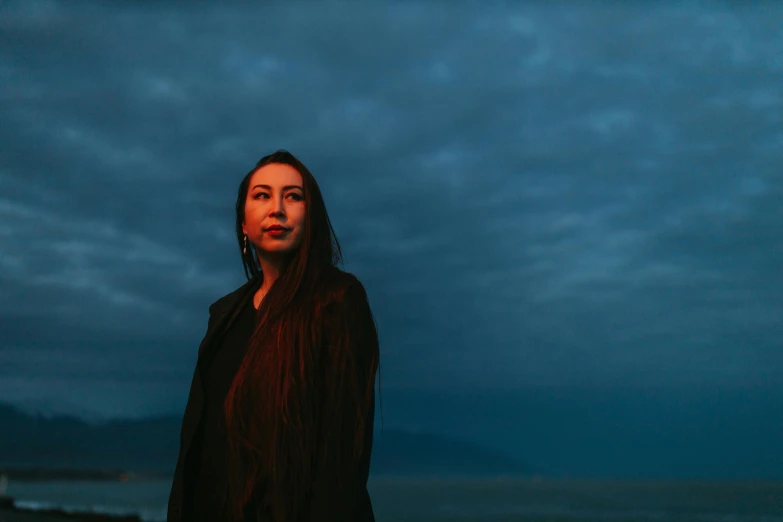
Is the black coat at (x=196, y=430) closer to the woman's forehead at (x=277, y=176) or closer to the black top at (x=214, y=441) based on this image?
the black top at (x=214, y=441)

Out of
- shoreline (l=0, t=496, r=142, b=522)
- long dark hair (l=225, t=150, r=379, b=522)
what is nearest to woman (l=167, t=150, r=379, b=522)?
long dark hair (l=225, t=150, r=379, b=522)

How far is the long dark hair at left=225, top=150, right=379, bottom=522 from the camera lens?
7.52 feet

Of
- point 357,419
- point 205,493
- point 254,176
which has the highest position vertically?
point 254,176

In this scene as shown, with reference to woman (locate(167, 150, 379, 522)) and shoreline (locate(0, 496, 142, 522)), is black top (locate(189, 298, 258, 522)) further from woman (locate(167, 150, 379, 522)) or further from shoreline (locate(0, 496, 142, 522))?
shoreline (locate(0, 496, 142, 522))

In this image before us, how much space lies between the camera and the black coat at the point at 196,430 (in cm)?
218

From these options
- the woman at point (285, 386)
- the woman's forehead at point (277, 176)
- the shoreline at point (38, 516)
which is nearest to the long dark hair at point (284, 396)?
the woman at point (285, 386)

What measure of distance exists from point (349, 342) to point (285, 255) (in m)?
0.59

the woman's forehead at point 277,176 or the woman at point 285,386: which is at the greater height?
the woman's forehead at point 277,176

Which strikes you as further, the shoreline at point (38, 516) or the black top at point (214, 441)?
the shoreline at point (38, 516)

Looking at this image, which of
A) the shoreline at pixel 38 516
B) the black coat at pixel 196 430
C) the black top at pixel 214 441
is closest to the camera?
the black coat at pixel 196 430

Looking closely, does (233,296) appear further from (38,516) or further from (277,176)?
(38,516)

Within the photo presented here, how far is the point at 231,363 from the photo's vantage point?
107 inches

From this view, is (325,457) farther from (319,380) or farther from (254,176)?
(254,176)

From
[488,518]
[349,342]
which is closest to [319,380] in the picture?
[349,342]
